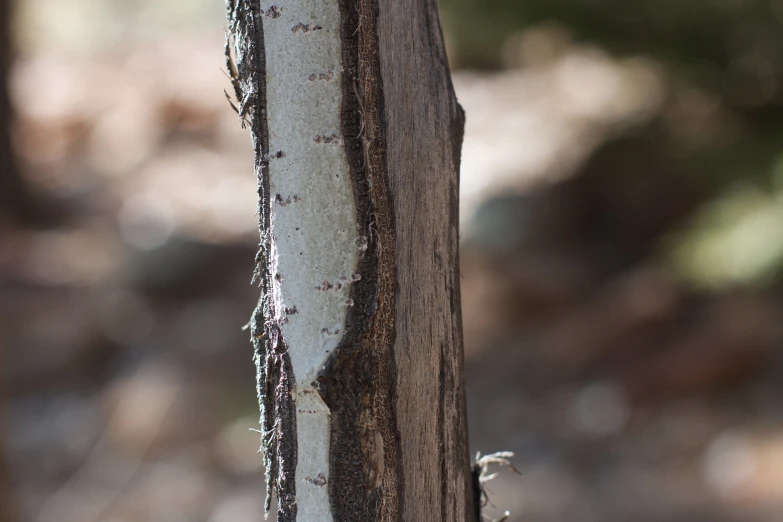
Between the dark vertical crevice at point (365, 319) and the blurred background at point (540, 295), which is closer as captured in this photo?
the dark vertical crevice at point (365, 319)

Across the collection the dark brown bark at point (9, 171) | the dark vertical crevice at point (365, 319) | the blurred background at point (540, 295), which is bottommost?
the dark vertical crevice at point (365, 319)

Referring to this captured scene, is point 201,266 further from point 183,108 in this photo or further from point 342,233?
point 342,233

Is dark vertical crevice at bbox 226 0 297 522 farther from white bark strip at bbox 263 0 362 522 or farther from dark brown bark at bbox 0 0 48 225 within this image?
dark brown bark at bbox 0 0 48 225

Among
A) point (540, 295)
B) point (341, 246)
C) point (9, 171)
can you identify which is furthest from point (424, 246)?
point (9, 171)

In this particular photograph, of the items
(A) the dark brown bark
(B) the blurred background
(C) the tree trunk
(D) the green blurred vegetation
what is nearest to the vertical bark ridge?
(C) the tree trunk

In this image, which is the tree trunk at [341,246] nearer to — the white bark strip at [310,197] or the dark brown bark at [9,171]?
the white bark strip at [310,197]

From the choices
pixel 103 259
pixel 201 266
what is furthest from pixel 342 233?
pixel 103 259

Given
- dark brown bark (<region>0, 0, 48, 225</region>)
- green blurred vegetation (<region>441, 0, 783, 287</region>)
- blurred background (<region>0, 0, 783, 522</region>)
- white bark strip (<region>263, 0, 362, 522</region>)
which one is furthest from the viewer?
dark brown bark (<region>0, 0, 48, 225</region>)

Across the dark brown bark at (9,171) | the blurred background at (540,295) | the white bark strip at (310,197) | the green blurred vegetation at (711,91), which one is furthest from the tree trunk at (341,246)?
the dark brown bark at (9,171)
